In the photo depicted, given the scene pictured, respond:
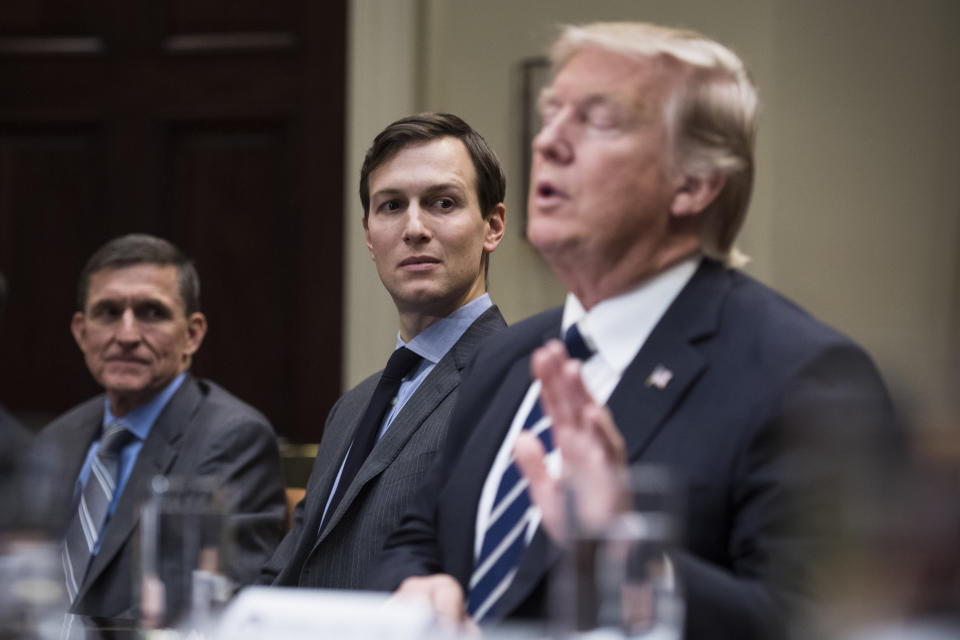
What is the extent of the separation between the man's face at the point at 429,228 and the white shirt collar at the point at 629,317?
79 centimetres

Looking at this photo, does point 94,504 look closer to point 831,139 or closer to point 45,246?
point 45,246

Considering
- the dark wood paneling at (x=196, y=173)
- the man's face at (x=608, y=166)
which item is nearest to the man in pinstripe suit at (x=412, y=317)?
the man's face at (x=608, y=166)

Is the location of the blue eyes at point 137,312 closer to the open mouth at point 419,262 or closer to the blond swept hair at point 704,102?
the open mouth at point 419,262

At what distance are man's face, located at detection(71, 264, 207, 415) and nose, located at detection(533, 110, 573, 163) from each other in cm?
163

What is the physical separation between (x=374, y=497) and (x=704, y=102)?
3.05 feet

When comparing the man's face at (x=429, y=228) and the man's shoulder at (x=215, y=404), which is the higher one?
the man's face at (x=429, y=228)

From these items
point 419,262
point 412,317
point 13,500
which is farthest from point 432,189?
point 13,500

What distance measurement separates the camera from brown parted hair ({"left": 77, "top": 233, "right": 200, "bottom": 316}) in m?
2.93

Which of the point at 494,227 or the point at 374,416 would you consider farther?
the point at 494,227

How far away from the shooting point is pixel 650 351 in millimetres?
1450

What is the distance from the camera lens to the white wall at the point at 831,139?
3.58 meters

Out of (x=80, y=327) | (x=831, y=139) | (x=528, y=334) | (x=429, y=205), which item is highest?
(x=831, y=139)

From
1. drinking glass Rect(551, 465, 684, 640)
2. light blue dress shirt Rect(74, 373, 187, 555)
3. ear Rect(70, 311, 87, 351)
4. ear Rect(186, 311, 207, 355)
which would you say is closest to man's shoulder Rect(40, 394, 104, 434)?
light blue dress shirt Rect(74, 373, 187, 555)

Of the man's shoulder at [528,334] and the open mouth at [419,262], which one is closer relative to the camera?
the man's shoulder at [528,334]
